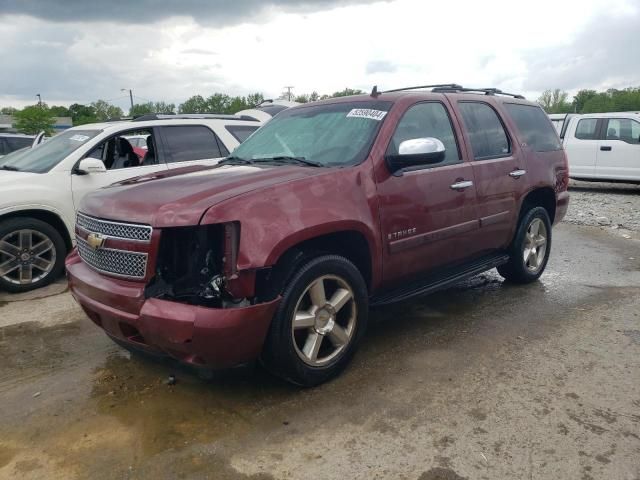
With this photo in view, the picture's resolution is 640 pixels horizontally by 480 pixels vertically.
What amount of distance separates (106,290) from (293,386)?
4.12ft

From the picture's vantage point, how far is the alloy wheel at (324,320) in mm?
3207

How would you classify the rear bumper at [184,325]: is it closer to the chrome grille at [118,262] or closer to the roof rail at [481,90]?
the chrome grille at [118,262]

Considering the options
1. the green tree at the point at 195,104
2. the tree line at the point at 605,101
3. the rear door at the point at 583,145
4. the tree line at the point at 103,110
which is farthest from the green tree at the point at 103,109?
the rear door at the point at 583,145

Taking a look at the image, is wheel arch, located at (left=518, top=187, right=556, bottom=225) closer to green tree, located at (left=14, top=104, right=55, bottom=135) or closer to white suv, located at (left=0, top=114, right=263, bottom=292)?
white suv, located at (left=0, top=114, right=263, bottom=292)

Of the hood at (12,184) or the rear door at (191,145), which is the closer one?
the hood at (12,184)

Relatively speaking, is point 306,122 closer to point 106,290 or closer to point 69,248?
point 106,290

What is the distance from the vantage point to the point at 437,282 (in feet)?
13.7

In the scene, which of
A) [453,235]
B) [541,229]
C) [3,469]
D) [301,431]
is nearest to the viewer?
[3,469]

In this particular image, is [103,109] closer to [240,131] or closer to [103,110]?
[103,110]

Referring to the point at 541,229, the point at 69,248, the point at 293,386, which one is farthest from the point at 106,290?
the point at 541,229

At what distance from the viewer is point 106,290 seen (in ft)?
10.1

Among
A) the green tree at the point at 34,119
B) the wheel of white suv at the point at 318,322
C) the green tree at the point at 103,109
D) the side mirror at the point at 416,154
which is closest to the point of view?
the wheel of white suv at the point at 318,322

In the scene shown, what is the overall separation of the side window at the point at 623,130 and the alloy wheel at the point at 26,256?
40.8ft

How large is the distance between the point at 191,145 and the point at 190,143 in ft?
0.09
